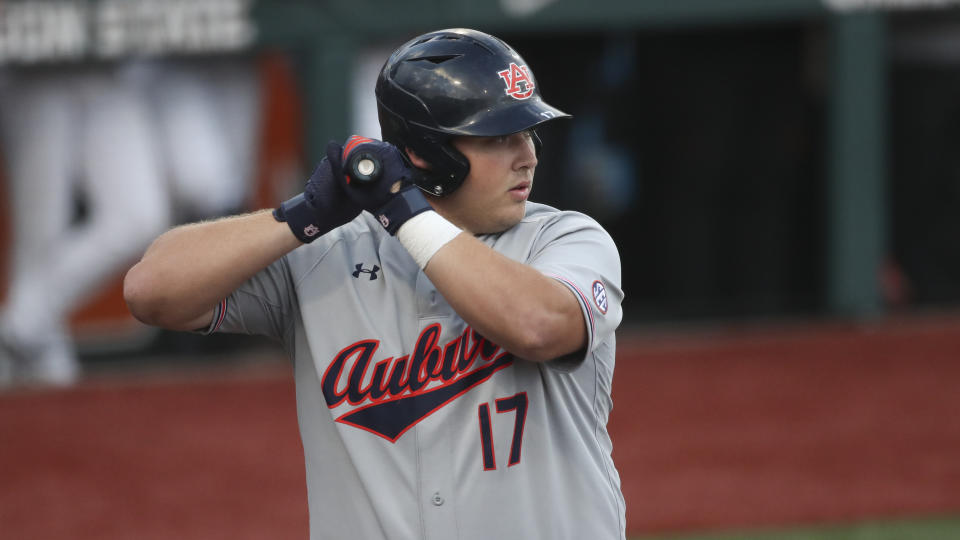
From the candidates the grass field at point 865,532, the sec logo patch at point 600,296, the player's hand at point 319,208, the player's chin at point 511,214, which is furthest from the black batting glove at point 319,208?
the grass field at point 865,532

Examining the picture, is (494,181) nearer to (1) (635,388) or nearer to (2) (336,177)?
(2) (336,177)

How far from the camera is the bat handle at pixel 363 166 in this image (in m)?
1.91

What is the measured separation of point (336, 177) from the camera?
6.36 ft

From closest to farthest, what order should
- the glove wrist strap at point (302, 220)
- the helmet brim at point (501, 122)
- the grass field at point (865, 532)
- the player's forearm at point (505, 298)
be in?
the player's forearm at point (505, 298) → the glove wrist strap at point (302, 220) → the helmet brim at point (501, 122) → the grass field at point (865, 532)

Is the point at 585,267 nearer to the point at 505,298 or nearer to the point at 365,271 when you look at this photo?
the point at 505,298

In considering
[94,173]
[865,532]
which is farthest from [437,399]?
[94,173]

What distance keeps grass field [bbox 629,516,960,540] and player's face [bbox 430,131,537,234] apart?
3494 millimetres

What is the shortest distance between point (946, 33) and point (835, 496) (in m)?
6.32

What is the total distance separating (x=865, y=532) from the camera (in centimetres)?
525

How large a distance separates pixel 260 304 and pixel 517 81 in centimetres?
61

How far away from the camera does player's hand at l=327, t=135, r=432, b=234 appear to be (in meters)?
1.91

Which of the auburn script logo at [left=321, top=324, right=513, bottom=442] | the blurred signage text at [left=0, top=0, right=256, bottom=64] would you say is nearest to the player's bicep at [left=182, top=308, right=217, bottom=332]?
the auburn script logo at [left=321, top=324, right=513, bottom=442]

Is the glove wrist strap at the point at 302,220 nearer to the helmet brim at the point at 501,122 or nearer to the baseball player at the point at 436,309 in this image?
the baseball player at the point at 436,309

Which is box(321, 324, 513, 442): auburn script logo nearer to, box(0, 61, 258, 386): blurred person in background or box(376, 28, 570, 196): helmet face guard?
box(376, 28, 570, 196): helmet face guard
